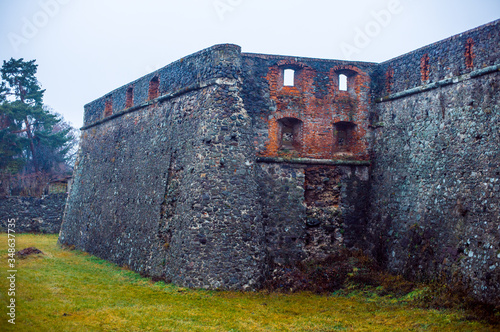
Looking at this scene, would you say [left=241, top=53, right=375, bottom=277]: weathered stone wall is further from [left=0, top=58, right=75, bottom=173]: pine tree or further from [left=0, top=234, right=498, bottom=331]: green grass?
[left=0, top=58, right=75, bottom=173]: pine tree

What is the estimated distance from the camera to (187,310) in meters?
11.0

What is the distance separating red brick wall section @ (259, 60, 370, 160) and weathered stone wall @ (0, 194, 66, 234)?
1871 centimetres

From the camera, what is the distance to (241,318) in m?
10.5

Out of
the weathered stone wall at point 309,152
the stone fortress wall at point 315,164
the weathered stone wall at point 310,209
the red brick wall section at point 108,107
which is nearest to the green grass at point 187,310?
the stone fortress wall at point 315,164

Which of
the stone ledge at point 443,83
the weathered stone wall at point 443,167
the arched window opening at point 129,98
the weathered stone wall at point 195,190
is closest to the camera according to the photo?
the weathered stone wall at point 443,167

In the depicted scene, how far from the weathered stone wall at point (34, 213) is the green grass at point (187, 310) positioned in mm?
14390

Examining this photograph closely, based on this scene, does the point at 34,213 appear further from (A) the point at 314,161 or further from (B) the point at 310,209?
(A) the point at 314,161

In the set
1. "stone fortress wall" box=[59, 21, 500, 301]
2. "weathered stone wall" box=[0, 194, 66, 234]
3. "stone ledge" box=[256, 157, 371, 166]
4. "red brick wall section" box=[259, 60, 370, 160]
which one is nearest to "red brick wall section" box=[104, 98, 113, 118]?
"stone fortress wall" box=[59, 21, 500, 301]

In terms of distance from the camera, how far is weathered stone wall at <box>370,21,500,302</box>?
10.9 m

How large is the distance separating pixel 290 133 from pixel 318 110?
1.17 metres

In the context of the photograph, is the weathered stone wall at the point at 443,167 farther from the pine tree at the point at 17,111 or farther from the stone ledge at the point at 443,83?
A: the pine tree at the point at 17,111

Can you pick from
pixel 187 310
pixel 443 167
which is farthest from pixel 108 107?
pixel 443 167

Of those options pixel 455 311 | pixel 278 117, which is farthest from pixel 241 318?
pixel 278 117

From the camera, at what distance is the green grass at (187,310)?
31.4 ft
